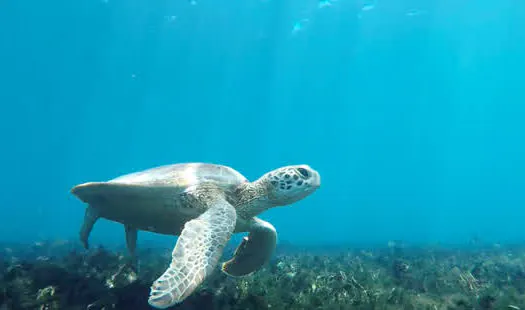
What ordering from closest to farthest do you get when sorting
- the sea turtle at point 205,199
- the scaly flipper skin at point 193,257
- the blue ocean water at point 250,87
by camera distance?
1. the scaly flipper skin at point 193,257
2. the sea turtle at point 205,199
3. the blue ocean water at point 250,87

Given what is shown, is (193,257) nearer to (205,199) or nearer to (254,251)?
(205,199)

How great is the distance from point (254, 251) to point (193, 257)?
9.73 ft

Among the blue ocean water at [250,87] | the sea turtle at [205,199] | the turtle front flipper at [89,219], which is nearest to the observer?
the sea turtle at [205,199]

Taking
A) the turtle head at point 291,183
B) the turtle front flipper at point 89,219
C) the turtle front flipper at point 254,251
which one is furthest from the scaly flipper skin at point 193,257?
the turtle front flipper at point 89,219

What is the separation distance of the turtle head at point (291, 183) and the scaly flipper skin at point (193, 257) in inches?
42.9

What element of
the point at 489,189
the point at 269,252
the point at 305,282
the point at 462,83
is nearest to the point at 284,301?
the point at 305,282

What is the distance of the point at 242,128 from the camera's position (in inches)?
3765

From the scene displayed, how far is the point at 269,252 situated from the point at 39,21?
48.3 meters

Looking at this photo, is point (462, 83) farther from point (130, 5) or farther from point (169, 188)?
point (169, 188)

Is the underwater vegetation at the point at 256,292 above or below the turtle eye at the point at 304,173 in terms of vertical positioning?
below

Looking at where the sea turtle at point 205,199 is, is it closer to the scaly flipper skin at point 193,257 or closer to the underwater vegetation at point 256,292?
the scaly flipper skin at point 193,257

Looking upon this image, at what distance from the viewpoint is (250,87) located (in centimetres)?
7106

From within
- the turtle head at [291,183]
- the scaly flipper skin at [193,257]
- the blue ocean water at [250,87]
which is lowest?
the scaly flipper skin at [193,257]

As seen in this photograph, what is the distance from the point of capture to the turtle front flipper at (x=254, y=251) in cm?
634
